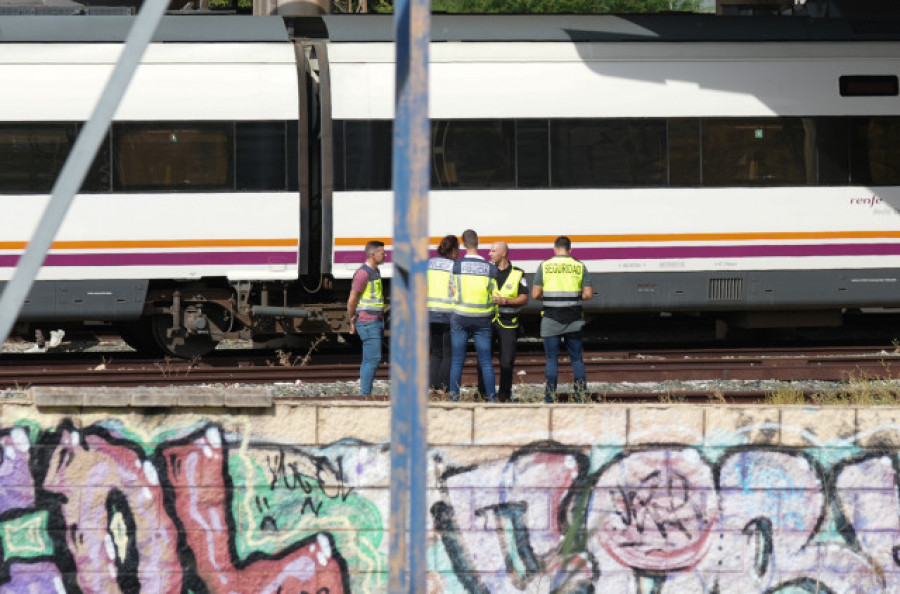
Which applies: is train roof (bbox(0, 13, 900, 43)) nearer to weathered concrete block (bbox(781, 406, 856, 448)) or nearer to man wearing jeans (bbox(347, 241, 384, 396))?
man wearing jeans (bbox(347, 241, 384, 396))

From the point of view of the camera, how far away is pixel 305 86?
1338 cm

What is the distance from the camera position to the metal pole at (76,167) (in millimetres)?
3914

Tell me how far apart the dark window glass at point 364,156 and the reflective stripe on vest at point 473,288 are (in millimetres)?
3126

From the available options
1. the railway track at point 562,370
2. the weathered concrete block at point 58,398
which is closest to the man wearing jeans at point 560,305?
the railway track at point 562,370

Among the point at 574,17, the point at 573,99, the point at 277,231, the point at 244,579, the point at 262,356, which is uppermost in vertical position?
the point at 574,17

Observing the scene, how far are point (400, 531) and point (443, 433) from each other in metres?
2.41

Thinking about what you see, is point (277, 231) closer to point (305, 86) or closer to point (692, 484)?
point (305, 86)

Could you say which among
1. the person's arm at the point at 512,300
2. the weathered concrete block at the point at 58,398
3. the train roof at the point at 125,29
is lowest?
the weathered concrete block at the point at 58,398

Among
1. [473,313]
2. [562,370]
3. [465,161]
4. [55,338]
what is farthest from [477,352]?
[55,338]

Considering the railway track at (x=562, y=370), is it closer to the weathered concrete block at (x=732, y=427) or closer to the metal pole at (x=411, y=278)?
the weathered concrete block at (x=732, y=427)

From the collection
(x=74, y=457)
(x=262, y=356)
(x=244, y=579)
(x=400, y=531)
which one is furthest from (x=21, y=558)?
(x=262, y=356)

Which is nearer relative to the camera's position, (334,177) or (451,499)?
(451,499)

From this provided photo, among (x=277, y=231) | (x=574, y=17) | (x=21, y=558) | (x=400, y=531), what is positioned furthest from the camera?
(x=574, y=17)

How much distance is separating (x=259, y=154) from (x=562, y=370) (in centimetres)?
408
